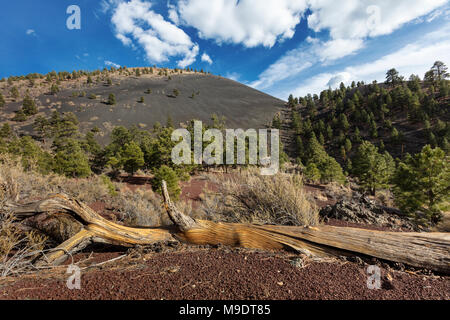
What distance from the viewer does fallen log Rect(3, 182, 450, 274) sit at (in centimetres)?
206

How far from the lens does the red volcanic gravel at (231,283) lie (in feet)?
5.22

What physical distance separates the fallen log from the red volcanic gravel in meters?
0.20

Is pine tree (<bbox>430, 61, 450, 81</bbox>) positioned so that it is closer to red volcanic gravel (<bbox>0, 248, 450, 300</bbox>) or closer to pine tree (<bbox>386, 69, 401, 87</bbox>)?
pine tree (<bbox>386, 69, 401, 87</bbox>)

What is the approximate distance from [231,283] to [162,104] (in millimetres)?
74312

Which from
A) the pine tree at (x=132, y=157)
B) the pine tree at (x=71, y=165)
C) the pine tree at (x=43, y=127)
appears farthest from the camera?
the pine tree at (x=43, y=127)

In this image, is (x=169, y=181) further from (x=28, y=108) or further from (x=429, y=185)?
(x=28, y=108)

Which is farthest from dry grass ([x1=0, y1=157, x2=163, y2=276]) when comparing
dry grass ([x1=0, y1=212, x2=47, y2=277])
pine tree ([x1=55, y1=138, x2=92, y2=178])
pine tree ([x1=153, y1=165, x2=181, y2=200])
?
pine tree ([x1=55, y1=138, x2=92, y2=178])

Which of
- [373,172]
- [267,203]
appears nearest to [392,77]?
[373,172]

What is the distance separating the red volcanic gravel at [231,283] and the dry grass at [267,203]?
1166 millimetres

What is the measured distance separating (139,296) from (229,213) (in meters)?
2.78

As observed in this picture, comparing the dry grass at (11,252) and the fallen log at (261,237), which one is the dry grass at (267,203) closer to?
the fallen log at (261,237)

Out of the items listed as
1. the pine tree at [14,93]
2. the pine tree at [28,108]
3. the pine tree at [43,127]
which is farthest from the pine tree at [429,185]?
the pine tree at [14,93]

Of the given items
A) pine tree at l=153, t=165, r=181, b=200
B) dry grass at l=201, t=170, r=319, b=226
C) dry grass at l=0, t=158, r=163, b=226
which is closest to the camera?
dry grass at l=201, t=170, r=319, b=226

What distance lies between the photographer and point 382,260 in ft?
6.87
